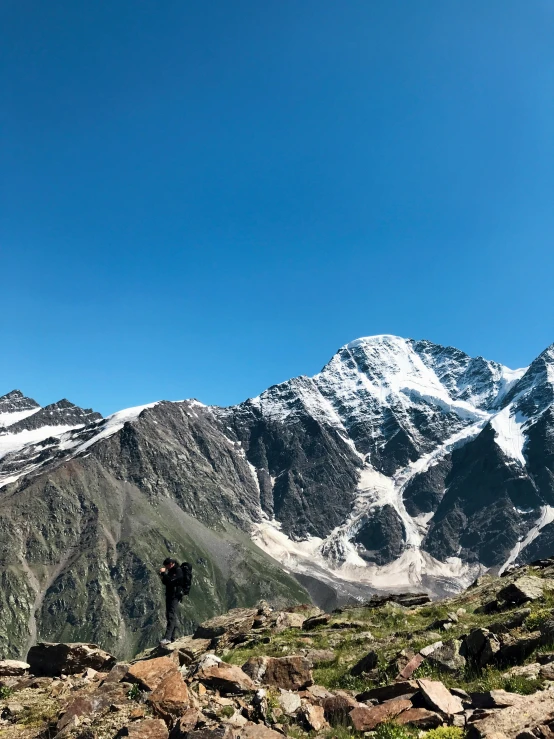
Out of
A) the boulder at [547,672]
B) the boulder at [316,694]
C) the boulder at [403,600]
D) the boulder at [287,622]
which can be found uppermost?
the boulder at [316,694]

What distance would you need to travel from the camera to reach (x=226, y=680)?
1291 centimetres

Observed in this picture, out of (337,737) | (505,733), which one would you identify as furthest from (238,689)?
(505,733)

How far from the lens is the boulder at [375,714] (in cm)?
1059

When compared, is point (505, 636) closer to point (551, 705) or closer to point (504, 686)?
point (504, 686)

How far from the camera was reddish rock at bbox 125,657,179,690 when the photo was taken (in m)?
13.4

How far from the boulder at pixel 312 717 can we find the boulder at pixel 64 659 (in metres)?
11.6

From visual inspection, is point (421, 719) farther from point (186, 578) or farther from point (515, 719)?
point (186, 578)

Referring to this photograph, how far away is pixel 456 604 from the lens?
25.5 meters

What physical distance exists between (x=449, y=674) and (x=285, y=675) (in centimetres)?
440

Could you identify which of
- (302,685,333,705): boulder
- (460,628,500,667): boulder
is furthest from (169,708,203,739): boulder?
(460,628,500,667): boulder

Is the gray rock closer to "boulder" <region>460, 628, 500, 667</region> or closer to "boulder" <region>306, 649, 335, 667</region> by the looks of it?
"boulder" <region>460, 628, 500, 667</region>

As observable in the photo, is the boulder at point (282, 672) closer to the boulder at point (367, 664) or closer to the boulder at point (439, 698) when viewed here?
the boulder at point (367, 664)

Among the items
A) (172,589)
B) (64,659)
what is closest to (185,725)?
(64,659)

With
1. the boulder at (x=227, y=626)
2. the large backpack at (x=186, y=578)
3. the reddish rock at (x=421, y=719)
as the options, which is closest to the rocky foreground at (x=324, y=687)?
the reddish rock at (x=421, y=719)
